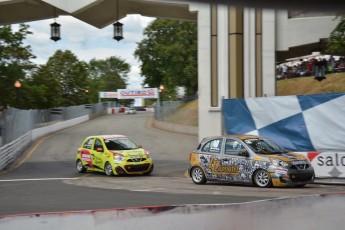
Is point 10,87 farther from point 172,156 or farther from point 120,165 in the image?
point 120,165

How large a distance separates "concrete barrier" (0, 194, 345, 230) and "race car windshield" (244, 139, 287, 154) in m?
7.64

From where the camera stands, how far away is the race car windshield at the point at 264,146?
15359mm

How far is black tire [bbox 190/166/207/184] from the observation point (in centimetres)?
1658

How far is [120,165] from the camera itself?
1997 centimetres

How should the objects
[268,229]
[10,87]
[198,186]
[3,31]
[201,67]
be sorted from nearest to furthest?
[268,229] → [198,186] → [201,67] → [3,31] → [10,87]

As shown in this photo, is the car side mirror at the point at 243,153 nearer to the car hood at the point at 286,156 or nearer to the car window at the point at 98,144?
the car hood at the point at 286,156

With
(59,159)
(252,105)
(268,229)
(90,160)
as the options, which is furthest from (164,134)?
(268,229)

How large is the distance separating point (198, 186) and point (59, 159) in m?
14.1

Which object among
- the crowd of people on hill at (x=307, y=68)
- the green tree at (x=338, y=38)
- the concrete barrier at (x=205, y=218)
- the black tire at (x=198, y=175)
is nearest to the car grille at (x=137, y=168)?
the black tire at (x=198, y=175)

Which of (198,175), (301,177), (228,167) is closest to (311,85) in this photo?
(198,175)

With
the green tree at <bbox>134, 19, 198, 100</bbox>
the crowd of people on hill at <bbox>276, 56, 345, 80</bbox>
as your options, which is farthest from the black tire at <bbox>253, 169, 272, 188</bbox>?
the green tree at <bbox>134, 19, 198, 100</bbox>

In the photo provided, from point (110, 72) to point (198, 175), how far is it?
139136 mm

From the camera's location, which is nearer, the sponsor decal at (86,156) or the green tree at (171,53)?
the sponsor decal at (86,156)

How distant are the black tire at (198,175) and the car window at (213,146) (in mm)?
602
